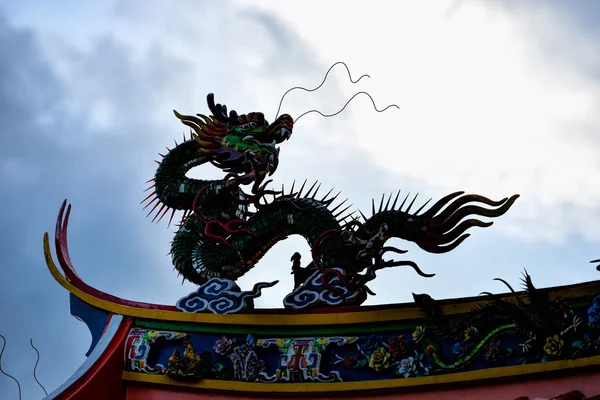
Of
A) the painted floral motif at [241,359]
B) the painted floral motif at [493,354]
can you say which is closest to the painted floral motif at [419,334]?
the painted floral motif at [493,354]

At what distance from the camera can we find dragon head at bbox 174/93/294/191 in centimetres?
913

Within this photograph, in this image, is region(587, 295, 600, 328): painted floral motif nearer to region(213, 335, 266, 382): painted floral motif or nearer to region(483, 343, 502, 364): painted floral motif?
region(483, 343, 502, 364): painted floral motif

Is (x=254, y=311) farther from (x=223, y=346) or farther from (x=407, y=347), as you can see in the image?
(x=407, y=347)

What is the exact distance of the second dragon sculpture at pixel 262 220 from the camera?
8.17 metres

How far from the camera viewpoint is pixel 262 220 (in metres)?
8.82

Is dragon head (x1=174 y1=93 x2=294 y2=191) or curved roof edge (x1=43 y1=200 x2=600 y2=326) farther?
dragon head (x1=174 y1=93 x2=294 y2=191)

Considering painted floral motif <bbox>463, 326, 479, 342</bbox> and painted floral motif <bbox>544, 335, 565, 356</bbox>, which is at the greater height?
painted floral motif <bbox>463, 326, 479, 342</bbox>

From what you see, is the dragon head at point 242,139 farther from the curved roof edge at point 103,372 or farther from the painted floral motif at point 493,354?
the painted floral motif at point 493,354

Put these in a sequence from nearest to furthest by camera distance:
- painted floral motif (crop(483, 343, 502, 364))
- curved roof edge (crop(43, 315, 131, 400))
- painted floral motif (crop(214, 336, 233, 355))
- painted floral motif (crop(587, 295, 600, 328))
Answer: painted floral motif (crop(587, 295, 600, 328))
painted floral motif (crop(483, 343, 502, 364))
curved roof edge (crop(43, 315, 131, 400))
painted floral motif (crop(214, 336, 233, 355))

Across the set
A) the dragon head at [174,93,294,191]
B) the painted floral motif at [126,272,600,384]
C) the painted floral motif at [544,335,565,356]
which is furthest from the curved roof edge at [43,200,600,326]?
the dragon head at [174,93,294,191]

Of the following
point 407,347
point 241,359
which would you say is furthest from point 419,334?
point 241,359

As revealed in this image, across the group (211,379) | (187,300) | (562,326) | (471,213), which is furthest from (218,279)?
(562,326)

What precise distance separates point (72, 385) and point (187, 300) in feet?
3.79

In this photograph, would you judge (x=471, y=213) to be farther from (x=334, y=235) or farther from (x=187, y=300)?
(x=187, y=300)
